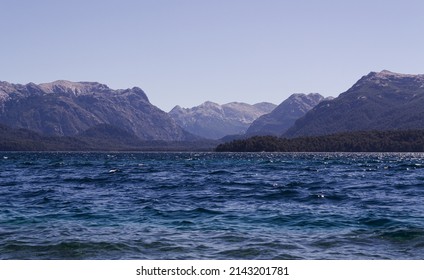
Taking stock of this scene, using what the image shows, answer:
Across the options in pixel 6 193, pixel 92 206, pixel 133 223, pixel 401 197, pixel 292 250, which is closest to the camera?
pixel 292 250

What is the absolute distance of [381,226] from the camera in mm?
31234

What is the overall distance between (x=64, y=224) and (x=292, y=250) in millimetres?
14876

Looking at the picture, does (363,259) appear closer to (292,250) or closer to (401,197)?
(292,250)

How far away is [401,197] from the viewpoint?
47781 millimetres

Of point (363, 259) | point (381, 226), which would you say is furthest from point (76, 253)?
point (381, 226)

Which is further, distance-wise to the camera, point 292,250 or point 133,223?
point 133,223

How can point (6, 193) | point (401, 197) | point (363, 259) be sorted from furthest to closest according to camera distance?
point (6, 193) → point (401, 197) → point (363, 259)

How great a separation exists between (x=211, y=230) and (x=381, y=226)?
9.68 meters
